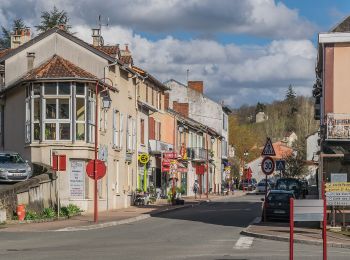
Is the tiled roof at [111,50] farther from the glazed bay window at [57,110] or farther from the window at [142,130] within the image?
the window at [142,130]

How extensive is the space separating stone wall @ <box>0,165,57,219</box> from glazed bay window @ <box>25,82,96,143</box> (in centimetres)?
206

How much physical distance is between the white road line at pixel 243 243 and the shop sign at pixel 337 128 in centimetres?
551

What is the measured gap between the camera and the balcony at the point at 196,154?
70188 mm

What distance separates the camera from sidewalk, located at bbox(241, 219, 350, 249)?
21.2 m

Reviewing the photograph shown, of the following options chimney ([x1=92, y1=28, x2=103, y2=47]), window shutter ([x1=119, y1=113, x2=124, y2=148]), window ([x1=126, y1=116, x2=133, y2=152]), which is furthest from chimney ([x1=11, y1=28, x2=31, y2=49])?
window shutter ([x1=119, y1=113, x2=124, y2=148])

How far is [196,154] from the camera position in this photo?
72.8m

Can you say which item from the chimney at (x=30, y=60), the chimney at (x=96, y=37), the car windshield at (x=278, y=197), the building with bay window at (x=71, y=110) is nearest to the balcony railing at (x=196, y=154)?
the chimney at (x=96, y=37)

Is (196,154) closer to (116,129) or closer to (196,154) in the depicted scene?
(196,154)

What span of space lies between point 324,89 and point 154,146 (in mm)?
27180

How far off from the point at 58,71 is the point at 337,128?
16.2m

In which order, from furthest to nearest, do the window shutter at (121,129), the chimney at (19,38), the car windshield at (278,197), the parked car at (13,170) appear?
the chimney at (19,38)
the window shutter at (121,129)
the parked car at (13,170)
the car windshield at (278,197)

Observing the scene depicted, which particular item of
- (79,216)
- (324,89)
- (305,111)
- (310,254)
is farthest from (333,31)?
(305,111)

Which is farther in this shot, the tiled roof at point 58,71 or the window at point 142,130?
the window at point 142,130

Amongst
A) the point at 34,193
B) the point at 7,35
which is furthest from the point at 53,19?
the point at 34,193
